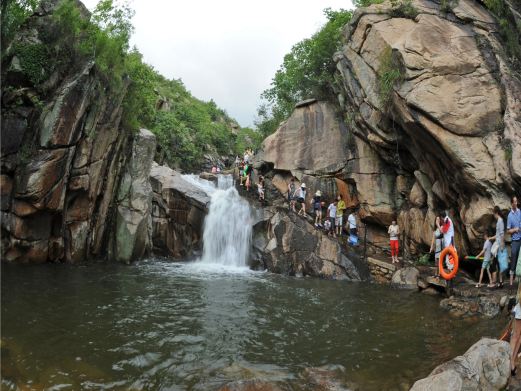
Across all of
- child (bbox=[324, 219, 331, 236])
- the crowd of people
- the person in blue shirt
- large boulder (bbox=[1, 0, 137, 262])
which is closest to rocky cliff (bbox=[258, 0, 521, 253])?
the crowd of people

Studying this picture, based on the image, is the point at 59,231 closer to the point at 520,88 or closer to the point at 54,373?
the point at 54,373

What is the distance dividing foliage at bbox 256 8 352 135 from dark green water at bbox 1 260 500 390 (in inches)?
596

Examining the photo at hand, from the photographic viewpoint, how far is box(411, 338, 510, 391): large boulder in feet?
17.9

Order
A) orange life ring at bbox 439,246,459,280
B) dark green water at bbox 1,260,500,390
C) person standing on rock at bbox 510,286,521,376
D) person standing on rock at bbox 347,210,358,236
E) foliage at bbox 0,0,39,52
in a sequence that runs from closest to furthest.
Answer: person standing on rock at bbox 510,286,521,376
dark green water at bbox 1,260,500,390
orange life ring at bbox 439,246,459,280
foliage at bbox 0,0,39,52
person standing on rock at bbox 347,210,358,236

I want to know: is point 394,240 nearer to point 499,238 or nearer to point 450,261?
point 450,261

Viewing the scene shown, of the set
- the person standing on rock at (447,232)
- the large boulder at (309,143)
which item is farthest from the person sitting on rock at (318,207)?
the person standing on rock at (447,232)

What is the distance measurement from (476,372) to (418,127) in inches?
469

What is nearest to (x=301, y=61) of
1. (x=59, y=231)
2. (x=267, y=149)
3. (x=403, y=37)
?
(x=267, y=149)

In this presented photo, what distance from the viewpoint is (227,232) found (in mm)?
21250

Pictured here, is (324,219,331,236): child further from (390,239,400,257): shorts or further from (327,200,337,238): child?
(390,239,400,257): shorts

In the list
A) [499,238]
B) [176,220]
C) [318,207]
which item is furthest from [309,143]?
[499,238]

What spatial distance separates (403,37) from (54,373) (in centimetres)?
1749

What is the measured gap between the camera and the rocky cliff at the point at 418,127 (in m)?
14.4

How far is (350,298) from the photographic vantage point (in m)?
13.7
